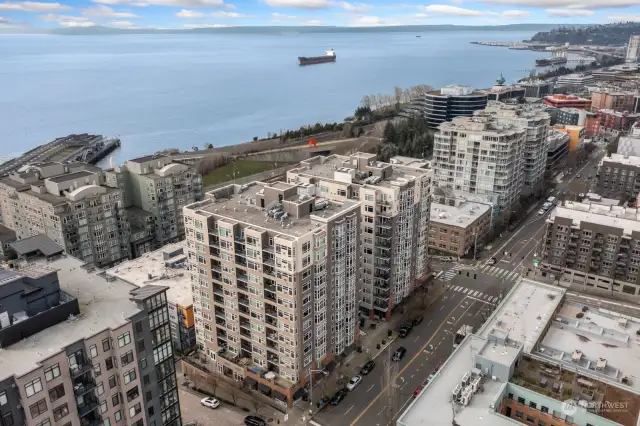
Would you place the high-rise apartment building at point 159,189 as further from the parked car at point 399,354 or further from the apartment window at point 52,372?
the apartment window at point 52,372

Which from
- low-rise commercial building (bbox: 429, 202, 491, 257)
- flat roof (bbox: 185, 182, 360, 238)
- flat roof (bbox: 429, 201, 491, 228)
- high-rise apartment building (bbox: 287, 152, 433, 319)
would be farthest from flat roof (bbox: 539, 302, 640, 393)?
flat roof (bbox: 429, 201, 491, 228)

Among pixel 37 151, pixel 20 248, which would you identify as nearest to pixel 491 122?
pixel 20 248

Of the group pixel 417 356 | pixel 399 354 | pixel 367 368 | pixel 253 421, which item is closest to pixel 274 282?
pixel 253 421

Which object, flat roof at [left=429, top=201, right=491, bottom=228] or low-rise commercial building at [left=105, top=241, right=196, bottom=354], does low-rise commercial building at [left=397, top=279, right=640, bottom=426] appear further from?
flat roof at [left=429, top=201, right=491, bottom=228]

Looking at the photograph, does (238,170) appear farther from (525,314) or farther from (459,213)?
(525,314)

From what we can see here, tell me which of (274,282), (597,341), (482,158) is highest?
(482,158)

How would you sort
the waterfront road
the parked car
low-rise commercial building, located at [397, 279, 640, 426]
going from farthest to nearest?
the parked car < the waterfront road < low-rise commercial building, located at [397, 279, 640, 426]
